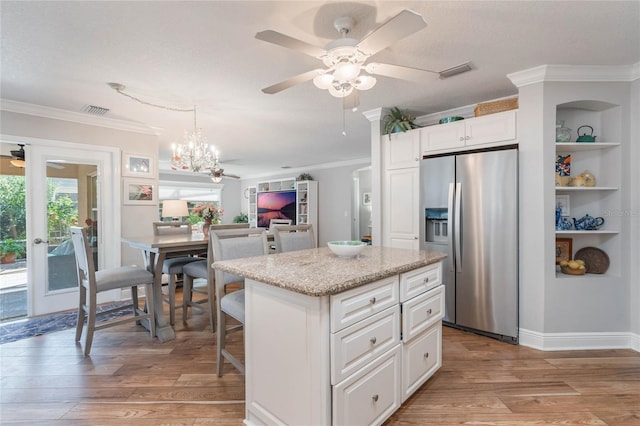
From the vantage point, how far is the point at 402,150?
340 centimetres

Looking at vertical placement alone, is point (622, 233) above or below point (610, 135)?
below

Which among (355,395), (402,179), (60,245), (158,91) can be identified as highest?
(158,91)

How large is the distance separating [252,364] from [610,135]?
11.2ft

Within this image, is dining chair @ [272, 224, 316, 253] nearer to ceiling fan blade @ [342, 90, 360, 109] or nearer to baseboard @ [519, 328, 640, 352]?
ceiling fan blade @ [342, 90, 360, 109]

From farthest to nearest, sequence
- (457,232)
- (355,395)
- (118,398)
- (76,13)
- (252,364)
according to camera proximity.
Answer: (457,232) < (118,398) < (76,13) < (252,364) < (355,395)

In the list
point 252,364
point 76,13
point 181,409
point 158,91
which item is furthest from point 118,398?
point 158,91

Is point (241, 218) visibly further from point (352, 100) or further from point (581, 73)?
point (581, 73)

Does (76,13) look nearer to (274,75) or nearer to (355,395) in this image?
(274,75)

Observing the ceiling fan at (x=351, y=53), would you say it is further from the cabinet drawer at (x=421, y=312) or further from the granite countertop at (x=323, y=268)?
the cabinet drawer at (x=421, y=312)

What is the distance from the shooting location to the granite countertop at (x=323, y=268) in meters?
1.32

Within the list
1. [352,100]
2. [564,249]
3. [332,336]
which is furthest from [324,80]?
[564,249]

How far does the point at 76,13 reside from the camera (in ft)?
5.75

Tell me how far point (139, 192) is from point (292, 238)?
2691 mm

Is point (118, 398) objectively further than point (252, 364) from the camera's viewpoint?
Yes
